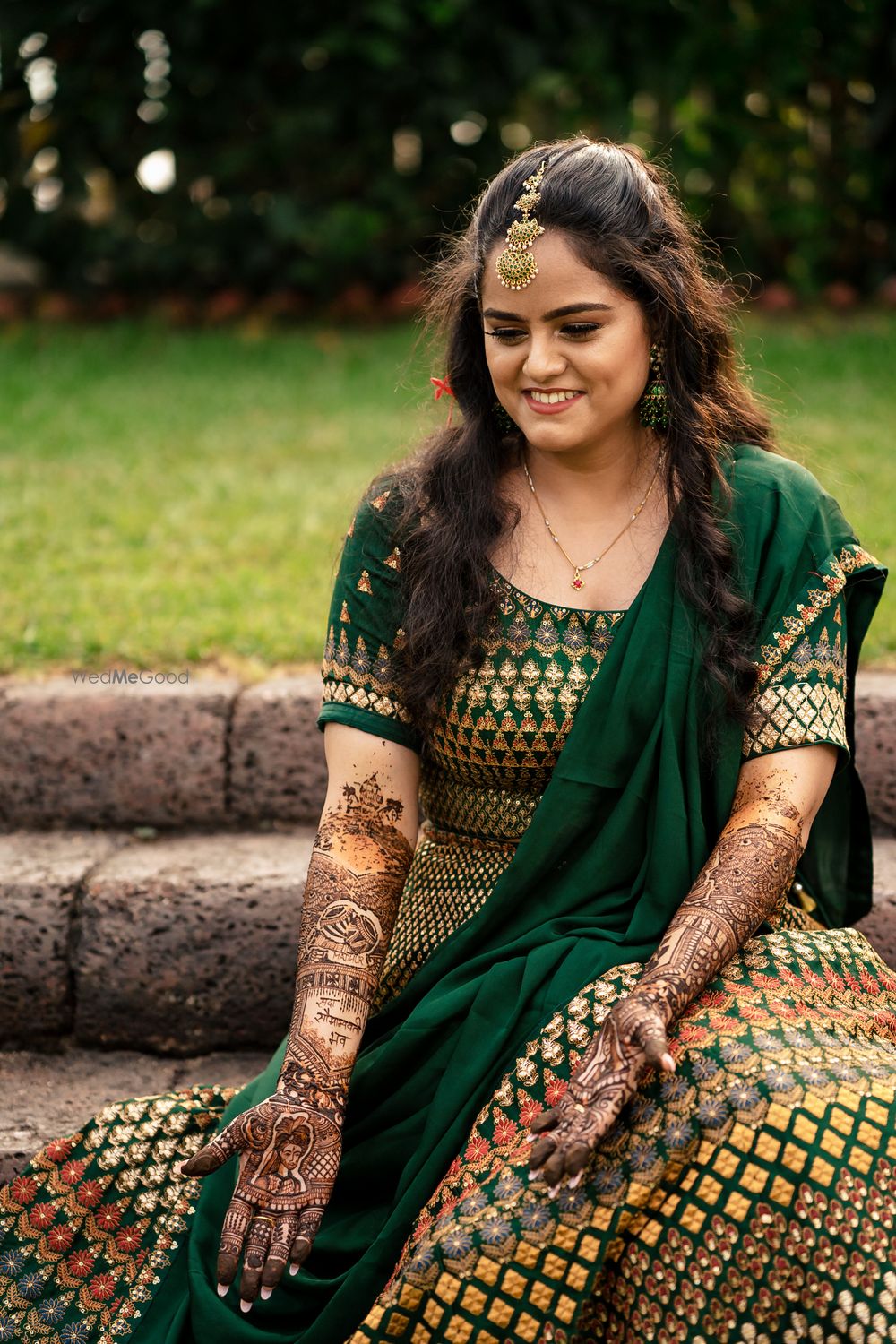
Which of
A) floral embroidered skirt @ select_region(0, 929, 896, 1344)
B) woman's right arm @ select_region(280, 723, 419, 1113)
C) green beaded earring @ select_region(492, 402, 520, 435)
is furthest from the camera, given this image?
green beaded earring @ select_region(492, 402, 520, 435)

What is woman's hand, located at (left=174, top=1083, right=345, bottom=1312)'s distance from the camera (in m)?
1.96

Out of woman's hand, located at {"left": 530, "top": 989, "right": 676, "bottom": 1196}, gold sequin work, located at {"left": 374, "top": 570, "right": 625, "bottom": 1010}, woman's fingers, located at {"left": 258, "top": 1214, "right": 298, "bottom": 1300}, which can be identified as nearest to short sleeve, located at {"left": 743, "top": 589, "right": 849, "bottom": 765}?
gold sequin work, located at {"left": 374, "top": 570, "right": 625, "bottom": 1010}

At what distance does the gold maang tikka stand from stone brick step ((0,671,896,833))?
49.1 inches

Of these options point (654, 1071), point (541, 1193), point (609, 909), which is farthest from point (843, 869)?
point (541, 1193)

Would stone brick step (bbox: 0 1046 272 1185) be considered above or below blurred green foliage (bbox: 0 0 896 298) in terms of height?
below

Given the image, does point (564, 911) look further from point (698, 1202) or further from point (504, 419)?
point (504, 419)

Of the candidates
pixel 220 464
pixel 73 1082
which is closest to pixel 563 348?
pixel 73 1082

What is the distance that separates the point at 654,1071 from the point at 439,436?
45.9 inches

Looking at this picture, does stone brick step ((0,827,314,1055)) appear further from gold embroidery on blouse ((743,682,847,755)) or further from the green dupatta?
gold embroidery on blouse ((743,682,847,755))

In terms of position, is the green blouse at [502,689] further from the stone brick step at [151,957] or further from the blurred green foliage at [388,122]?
the blurred green foliage at [388,122]

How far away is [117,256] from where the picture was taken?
7402mm

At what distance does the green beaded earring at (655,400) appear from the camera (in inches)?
90.1

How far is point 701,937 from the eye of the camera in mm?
1983

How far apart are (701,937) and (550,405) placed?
0.81 meters
